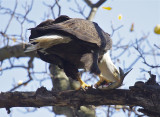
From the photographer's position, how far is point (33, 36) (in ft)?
13.6

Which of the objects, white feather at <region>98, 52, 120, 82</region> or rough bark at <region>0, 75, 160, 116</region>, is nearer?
rough bark at <region>0, 75, 160, 116</region>

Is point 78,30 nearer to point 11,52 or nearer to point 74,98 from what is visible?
point 74,98

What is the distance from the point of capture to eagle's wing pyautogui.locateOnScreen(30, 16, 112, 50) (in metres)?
3.83

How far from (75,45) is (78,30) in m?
0.23

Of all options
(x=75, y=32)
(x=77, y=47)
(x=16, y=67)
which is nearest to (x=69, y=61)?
(x=77, y=47)

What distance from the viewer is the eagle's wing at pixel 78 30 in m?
3.83

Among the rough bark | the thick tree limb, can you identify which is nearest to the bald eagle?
the rough bark

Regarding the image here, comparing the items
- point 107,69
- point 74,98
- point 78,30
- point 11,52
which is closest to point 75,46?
point 78,30

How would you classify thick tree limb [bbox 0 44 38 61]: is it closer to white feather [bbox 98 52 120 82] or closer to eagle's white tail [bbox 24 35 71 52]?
white feather [bbox 98 52 120 82]

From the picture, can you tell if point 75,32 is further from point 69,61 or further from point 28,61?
point 28,61

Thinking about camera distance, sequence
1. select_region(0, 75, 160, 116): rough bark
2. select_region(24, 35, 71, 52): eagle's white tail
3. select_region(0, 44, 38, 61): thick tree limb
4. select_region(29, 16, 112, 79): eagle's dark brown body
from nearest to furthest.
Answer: select_region(0, 75, 160, 116): rough bark, select_region(24, 35, 71, 52): eagle's white tail, select_region(29, 16, 112, 79): eagle's dark brown body, select_region(0, 44, 38, 61): thick tree limb

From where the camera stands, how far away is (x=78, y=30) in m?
4.03

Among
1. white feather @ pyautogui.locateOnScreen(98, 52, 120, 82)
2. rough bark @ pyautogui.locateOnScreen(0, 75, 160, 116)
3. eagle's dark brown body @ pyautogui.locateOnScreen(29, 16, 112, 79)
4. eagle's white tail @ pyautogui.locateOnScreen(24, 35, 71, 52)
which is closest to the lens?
rough bark @ pyautogui.locateOnScreen(0, 75, 160, 116)

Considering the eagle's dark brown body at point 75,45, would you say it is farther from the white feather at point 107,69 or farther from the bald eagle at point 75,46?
the white feather at point 107,69
